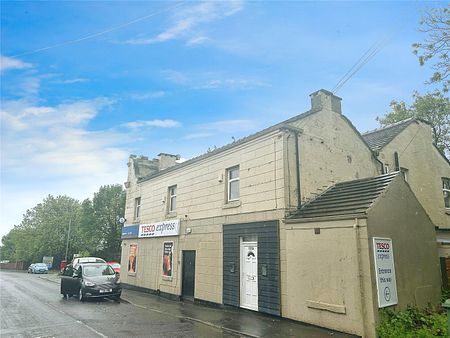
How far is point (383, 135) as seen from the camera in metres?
18.2

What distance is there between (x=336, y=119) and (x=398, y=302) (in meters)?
7.54

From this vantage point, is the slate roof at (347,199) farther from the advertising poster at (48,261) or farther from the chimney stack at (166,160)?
the advertising poster at (48,261)

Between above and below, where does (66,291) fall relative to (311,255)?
below

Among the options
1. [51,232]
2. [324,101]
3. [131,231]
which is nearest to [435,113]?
[324,101]

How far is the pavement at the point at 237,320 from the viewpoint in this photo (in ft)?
29.2

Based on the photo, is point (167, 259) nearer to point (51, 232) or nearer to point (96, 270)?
point (96, 270)

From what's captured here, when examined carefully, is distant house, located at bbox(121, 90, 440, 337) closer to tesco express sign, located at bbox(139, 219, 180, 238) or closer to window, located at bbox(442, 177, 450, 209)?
tesco express sign, located at bbox(139, 219, 180, 238)

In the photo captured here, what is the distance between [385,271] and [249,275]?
4814 millimetres

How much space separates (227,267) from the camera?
514 inches

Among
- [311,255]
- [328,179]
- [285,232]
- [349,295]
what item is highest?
[328,179]

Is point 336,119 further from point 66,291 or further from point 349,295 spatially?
point 66,291

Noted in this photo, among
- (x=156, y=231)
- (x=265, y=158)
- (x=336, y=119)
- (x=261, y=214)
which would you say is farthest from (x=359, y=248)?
(x=156, y=231)

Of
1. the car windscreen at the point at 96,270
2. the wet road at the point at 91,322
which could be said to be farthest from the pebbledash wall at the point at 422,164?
the car windscreen at the point at 96,270

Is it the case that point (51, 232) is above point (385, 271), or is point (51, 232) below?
above
